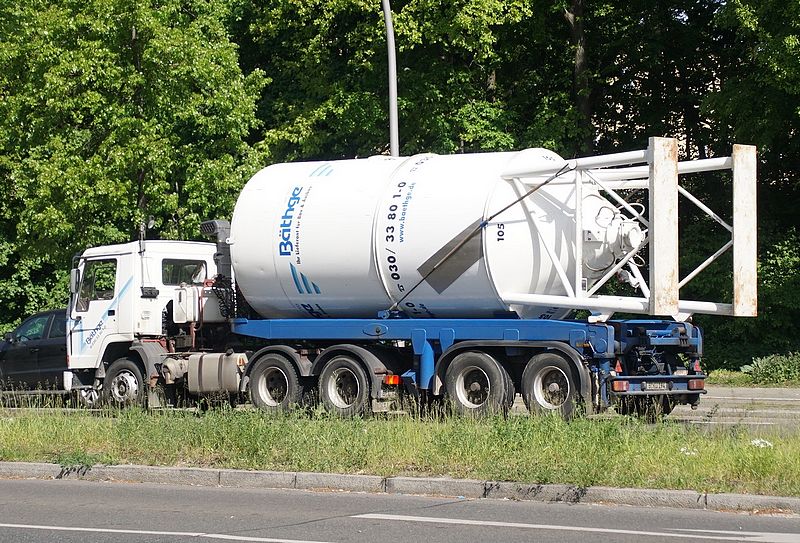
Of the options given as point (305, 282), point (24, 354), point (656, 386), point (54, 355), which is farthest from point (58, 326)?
point (656, 386)

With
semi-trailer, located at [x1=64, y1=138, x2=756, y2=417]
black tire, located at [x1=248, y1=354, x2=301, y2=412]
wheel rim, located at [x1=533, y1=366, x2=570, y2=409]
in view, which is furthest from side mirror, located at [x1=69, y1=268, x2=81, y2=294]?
wheel rim, located at [x1=533, y1=366, x2=570, y2=409]

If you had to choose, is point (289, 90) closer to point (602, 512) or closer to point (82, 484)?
point (82, 484)

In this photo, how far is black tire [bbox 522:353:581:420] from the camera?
15164 millimetres

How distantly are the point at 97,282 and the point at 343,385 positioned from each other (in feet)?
15.3

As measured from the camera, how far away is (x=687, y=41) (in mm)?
30500

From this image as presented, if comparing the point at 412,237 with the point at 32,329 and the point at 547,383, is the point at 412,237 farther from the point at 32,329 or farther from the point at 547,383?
the point at 32,329

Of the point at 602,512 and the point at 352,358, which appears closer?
the point at 602,512

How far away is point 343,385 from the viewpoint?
678 inches

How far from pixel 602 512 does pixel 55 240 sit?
18.1 metres

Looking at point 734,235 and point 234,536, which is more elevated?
point 734,235

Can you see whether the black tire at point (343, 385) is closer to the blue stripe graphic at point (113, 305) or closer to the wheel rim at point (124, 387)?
the wheel rim at point (124, 387)

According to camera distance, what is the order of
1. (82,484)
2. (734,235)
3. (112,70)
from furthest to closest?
(112,70) < (734,235) < (82,484)

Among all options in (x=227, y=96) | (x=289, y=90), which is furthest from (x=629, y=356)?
(x=289, y=90)

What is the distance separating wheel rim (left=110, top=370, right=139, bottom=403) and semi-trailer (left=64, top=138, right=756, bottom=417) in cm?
4
